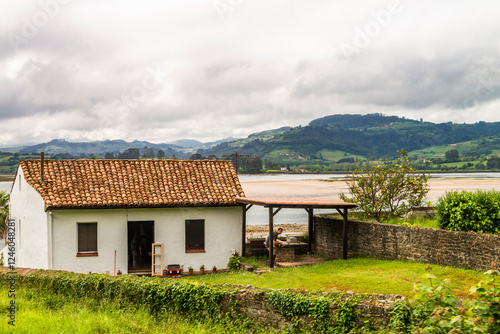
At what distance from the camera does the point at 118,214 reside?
21.2 metres

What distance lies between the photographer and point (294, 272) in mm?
18984

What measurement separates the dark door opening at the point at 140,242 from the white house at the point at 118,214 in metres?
0.07

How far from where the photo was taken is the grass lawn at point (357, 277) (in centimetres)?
1427

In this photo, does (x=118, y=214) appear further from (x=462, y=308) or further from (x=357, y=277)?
(x=462, y=308)

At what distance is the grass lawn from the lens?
1427cm

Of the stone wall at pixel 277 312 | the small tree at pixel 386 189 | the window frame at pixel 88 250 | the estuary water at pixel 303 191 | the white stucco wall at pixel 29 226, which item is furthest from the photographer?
the estuary water at pixel 303 191

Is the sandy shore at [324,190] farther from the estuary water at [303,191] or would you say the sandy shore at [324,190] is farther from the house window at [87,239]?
the house window at [87,239]

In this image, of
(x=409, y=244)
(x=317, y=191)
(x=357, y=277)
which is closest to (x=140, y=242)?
(x=357, y=277)

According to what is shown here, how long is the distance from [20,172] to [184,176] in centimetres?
846

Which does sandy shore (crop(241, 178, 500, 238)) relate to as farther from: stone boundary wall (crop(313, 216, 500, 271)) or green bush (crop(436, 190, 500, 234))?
green bush (crop(436, 190, 500, 234))

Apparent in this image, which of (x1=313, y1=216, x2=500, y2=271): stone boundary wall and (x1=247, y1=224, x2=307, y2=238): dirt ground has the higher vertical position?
(x1=313, y1=216, x2=500, y2=271): stone boundary wall

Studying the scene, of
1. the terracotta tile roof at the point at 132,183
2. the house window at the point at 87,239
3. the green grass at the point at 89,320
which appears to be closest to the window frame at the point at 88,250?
the house window at the point at 87,239

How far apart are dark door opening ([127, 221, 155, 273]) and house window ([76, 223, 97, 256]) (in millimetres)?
2069

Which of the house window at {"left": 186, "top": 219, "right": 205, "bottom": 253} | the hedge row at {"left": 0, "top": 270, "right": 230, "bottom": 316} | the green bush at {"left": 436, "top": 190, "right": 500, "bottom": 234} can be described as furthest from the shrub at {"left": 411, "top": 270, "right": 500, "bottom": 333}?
the house window at {"left": 186, "top": 219, "right": 205, "bottom": 253}
